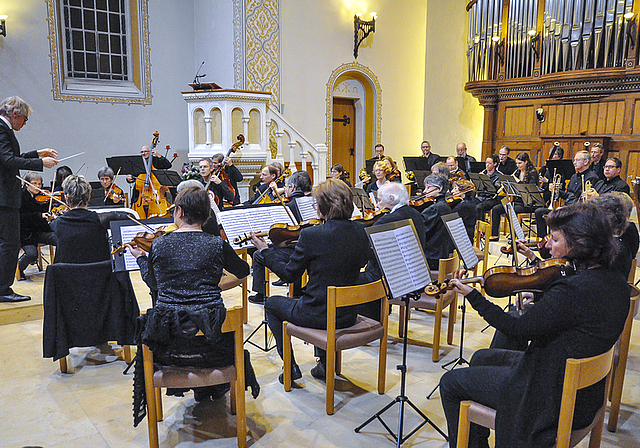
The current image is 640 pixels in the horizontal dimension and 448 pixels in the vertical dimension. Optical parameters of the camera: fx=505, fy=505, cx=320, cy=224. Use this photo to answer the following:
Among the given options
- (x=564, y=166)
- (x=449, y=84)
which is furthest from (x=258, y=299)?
(x=449, y=84)

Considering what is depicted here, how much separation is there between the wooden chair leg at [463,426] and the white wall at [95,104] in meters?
7.42

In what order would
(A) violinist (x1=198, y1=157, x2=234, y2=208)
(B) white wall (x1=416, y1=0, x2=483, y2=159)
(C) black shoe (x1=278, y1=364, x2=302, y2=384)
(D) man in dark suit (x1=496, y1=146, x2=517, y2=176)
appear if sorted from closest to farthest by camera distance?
(C) black shoe (x1=278, y1=364, x2=302, y2=384), (A) violinist (x1=198, y1=157, x2=234, y2=208), (D) man in dark suit (x1=496, y1=146, x2=517, y2=176), (B) white wall (x1=416, y1=0, x2=483, y2=159)

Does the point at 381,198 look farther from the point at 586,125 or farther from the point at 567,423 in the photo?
the point at 586,125

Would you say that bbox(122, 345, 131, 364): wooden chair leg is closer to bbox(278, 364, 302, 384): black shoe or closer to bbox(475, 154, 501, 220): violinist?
bbox(278, 364, 302, 384): black shoe

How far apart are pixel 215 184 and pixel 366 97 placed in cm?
568

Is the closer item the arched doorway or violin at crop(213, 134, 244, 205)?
violin at crop(213, 134, 244, 205)

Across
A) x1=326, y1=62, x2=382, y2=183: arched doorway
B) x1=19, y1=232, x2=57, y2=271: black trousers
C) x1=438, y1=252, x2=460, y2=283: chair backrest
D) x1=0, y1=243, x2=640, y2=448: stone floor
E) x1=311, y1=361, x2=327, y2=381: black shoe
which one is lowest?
x1=0, y1=243, x2=640, y2=448: stone floor

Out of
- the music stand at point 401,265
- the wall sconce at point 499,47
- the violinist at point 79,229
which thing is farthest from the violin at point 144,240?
the wall sconce at point 499,47

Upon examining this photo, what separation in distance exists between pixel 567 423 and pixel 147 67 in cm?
826

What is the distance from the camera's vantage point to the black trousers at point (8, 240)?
374 cm

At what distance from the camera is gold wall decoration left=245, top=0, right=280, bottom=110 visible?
8172mm

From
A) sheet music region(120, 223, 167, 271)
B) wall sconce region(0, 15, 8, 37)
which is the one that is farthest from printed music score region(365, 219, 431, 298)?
wall sconce region(0, 15, 8, 37)

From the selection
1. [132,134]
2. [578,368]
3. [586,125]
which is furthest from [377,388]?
[586,125]

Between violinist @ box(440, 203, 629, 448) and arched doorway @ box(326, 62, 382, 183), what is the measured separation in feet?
27.0
